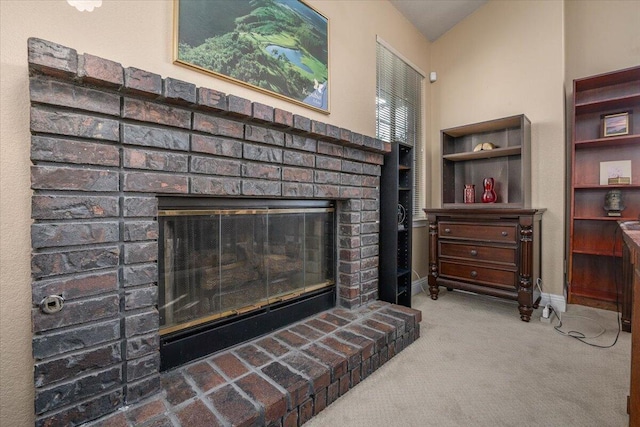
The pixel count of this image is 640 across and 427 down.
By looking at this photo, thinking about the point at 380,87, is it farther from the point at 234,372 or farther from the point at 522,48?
the point at 234,372

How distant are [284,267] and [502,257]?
1.80 meters

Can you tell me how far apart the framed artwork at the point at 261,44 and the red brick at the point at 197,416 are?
141 centimetres

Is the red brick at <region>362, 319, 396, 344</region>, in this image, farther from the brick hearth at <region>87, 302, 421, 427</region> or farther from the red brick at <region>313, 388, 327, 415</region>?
the red brick at <region>313, 388, 327, 415</region>

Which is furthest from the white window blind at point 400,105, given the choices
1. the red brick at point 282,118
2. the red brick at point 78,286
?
the red brick at point 78,286

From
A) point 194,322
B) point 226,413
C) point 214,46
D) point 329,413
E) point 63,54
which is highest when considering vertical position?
point 214,46

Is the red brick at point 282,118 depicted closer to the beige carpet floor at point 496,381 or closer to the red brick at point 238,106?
the red brick at point 238,106

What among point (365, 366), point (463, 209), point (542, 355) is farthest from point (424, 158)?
point (365, 366)

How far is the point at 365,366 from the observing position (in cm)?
149

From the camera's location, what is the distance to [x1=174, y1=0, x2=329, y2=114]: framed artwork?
1.34 metres

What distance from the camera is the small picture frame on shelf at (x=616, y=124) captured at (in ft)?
7.72

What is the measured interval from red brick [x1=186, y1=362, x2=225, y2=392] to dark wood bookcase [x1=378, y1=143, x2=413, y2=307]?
1.39 metres

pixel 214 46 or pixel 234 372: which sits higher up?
pixel 214 46

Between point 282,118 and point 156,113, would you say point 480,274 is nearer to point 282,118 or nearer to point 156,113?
point 282,118

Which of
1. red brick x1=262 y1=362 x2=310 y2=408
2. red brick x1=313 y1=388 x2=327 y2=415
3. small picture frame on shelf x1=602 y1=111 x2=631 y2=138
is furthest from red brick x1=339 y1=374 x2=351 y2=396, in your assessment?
small picture frame on shelf x1=602 y1=111 x2=631 y2=138
